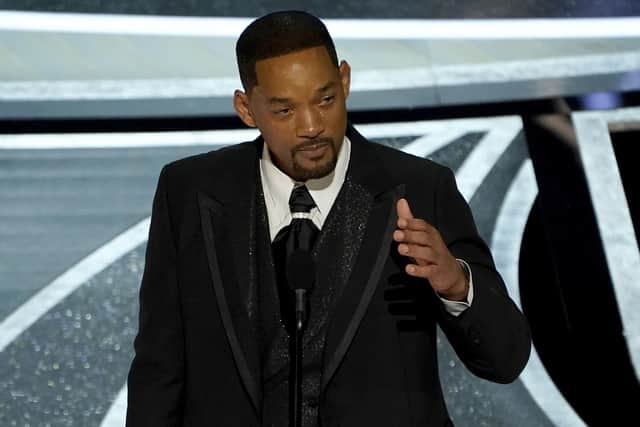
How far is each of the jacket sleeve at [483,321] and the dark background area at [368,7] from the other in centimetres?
151

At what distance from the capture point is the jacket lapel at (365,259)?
4.35 ft

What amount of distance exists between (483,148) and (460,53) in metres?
0.30

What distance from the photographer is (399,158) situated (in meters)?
1.52

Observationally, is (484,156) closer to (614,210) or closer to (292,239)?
(614,210)

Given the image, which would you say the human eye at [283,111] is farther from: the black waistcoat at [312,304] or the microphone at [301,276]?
the microphone at [301,276]

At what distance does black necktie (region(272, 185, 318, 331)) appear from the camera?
1337 mm

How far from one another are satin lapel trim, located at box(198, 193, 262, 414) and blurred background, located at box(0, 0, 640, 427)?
1.14m

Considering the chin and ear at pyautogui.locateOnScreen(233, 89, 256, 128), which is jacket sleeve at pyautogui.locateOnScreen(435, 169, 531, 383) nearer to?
the chin

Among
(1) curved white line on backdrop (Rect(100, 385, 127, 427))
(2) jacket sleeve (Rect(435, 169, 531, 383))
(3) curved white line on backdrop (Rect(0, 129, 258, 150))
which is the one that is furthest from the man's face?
(3) curved white line on backdrop (Rect(0, 129, 258, 150))

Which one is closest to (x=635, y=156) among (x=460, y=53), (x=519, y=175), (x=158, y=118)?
(x=519, y=175)

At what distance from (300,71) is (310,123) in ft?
0.26

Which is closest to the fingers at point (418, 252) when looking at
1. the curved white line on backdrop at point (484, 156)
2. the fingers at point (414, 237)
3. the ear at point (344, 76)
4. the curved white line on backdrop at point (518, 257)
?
the fingers at point (414, 237)

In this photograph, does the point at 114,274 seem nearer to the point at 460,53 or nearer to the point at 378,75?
the point at 378,75

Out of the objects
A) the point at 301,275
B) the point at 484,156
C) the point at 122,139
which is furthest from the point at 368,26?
the point at 301,275
